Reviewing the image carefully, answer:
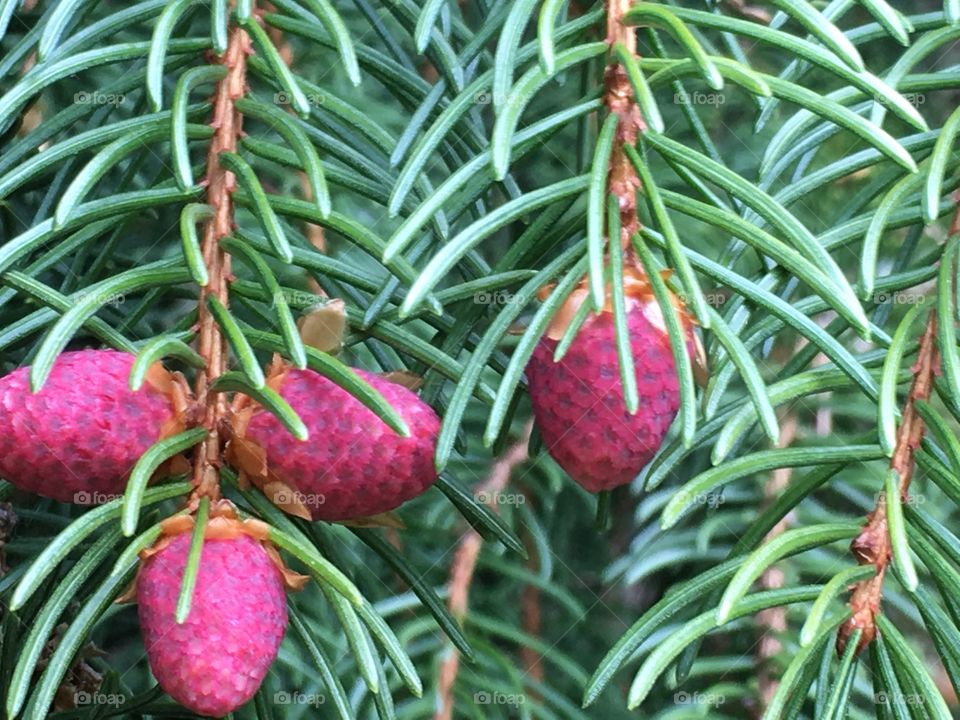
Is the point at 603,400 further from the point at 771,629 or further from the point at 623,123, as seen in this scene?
the point at 771,629

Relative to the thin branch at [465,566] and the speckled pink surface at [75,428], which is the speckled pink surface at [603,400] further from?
the thin branch at [465,566]

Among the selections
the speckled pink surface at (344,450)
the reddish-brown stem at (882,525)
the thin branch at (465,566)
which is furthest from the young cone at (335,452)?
the thin branch at (465,566)

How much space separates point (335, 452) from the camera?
1.19ft

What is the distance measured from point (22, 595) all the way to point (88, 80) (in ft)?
1.47

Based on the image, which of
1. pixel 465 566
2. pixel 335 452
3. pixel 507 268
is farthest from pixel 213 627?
pixel 465 566

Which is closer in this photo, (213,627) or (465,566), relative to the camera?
(213,627)

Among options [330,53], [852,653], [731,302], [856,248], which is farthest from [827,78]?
[852,653]

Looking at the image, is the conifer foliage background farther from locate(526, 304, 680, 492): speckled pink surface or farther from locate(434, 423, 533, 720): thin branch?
locate(434, 423, 533, 720): thin branch

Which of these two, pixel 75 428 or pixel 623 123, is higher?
pixel 623 123

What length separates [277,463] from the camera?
368 mm

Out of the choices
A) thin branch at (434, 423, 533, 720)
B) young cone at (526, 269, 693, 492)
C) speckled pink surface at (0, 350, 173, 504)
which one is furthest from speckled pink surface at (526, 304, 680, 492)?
thin branch at (434, 423, 533, 720)

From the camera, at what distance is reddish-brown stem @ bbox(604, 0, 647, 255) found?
39cm

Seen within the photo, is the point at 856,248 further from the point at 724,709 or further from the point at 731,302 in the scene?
the point at 731,302

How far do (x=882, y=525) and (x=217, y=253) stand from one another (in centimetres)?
23
